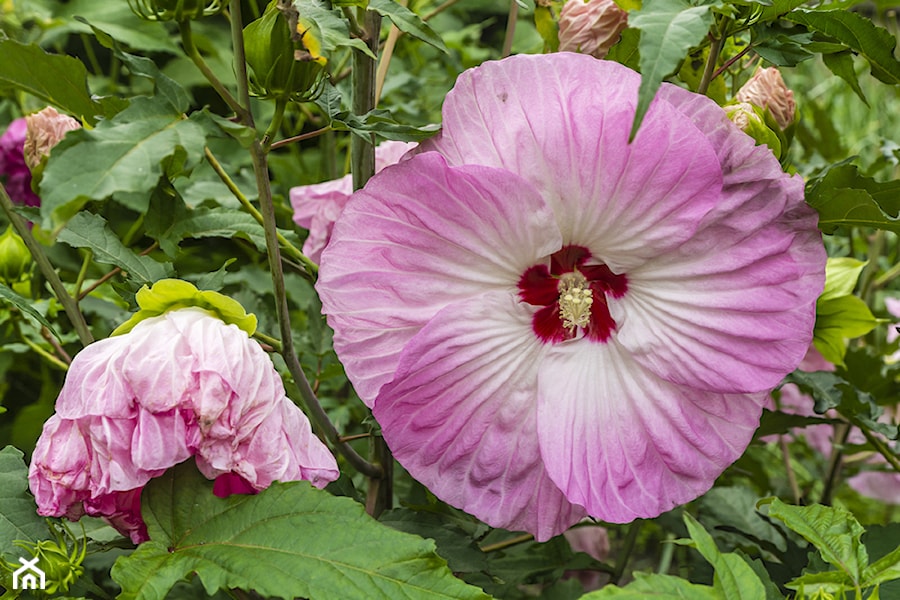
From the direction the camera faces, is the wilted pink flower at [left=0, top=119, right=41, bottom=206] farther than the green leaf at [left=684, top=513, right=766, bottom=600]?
Yes

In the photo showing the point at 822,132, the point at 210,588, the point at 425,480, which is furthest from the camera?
the point at 822,132

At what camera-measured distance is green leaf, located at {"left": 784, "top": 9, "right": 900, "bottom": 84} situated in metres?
0.51

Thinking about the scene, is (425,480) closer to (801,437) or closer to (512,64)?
(512,64)

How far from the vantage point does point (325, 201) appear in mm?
677

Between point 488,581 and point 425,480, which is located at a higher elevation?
point 425,480

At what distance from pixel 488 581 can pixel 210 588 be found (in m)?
0.24

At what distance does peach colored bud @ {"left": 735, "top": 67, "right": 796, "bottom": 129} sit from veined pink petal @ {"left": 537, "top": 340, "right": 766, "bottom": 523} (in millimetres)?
186

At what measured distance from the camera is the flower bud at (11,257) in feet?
2.32

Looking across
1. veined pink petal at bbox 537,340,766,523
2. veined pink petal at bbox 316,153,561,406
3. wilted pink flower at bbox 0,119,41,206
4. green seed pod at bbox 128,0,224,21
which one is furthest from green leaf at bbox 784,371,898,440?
wilted pink flower at bbox 0,119,41,206

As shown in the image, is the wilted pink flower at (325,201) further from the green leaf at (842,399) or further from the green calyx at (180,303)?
the green leaf at (842,399)

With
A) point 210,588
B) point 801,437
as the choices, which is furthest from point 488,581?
point 801,437

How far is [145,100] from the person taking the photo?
0.45 m

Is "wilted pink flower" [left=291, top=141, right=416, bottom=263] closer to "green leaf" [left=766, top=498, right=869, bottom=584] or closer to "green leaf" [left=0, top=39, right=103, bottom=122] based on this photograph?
"green leaf" [left=0, top=39, right=103, bottom=122]

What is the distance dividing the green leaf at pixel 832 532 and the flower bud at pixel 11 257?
21.5 inches
